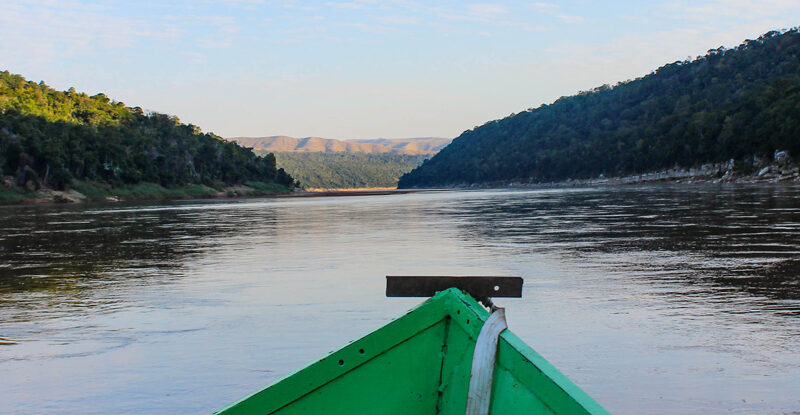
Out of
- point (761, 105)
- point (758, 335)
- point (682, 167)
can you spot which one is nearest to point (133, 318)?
Answer: point (758, 335)

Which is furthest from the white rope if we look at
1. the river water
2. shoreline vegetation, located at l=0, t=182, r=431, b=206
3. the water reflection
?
shoreline vegetation, located at l=0, t=182, r=431, b=206

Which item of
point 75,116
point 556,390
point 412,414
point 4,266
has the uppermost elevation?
point 75,116

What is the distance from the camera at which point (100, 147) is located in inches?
4537

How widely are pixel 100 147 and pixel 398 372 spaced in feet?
399

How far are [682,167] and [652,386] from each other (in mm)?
121311

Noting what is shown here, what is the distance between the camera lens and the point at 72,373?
6965 millimetres

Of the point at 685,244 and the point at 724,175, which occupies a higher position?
the point at 724,175

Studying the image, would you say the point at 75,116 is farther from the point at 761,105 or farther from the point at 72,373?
the point at 72,373

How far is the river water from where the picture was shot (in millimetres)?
6262

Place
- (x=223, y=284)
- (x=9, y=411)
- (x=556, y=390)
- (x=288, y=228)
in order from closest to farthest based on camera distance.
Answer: (x=556, y=390) → (x=9, y=411) → (x=223, y=284) → (x=288, y=228)

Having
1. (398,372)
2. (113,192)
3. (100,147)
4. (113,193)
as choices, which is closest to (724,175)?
(113,193)

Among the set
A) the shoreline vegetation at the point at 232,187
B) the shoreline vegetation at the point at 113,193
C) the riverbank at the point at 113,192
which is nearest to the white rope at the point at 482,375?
the shoreline vegetation at the point at 232,187

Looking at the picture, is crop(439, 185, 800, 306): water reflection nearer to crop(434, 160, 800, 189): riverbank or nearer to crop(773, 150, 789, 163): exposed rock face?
crop(434, 160, 800, 189): riverbank

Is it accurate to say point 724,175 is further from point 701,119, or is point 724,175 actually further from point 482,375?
point 482,375
